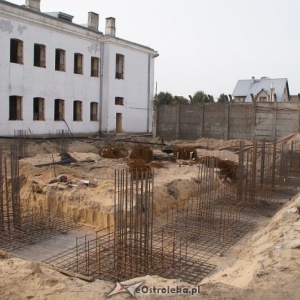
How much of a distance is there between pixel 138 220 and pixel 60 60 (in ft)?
59.5

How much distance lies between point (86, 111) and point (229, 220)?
674 inches

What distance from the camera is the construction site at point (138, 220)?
6.51m

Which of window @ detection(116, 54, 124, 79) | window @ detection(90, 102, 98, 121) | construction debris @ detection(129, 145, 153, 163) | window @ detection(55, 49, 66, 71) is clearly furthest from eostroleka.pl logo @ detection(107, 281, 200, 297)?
window @ detection(116, 54, 124, 79)

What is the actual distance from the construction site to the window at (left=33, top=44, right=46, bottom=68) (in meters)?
8.24

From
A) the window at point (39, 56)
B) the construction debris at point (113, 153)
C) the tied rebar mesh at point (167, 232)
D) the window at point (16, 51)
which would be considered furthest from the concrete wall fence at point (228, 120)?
the tied rebar mesh at point (167, 232)

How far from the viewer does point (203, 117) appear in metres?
27.4

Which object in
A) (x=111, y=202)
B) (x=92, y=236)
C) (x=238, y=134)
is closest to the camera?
(x=92, y=236)

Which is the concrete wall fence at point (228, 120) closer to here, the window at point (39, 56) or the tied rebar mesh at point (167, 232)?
the window at point (39, 56)

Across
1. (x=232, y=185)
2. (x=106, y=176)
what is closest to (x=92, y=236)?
(x=106, y=176)

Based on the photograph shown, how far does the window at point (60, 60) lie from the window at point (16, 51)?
2.81 m

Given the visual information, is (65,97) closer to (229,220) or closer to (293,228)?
(229,220)

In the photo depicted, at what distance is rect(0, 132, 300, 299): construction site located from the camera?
6.51m

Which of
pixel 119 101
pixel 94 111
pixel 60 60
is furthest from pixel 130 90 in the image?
pixel 60 60

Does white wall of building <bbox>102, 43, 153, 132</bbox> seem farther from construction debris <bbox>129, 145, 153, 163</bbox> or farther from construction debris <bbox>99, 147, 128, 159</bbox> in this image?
construction debris <bbox>129, 145, 153, 163</bbox>
